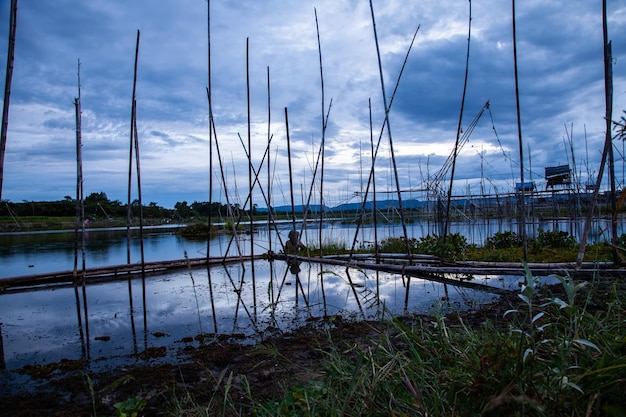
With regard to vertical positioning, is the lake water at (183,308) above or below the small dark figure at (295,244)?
below

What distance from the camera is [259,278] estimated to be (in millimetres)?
8156

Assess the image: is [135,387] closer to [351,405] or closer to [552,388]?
[351,405]

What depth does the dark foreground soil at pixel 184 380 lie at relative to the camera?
244cm

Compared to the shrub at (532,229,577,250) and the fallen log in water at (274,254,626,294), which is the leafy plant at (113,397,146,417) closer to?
the fallen log in water at (274,254,626,294)

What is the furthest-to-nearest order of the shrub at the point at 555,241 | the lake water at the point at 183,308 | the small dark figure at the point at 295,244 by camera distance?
the small dark figure at the point at 295,244 → the shrub at the point at 555,241 → the lake water at the point at 183,308

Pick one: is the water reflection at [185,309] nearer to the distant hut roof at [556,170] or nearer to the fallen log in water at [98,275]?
the fallen log in water at [98,275]

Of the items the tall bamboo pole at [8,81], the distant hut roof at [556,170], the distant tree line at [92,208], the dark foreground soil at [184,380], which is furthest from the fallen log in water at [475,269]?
the distant tree line at [92,208]

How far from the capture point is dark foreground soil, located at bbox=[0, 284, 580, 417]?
2441 mm

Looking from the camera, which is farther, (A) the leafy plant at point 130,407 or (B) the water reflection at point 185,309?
(B) the water reflection at point 185,309

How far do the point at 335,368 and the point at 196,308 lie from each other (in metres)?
4.22

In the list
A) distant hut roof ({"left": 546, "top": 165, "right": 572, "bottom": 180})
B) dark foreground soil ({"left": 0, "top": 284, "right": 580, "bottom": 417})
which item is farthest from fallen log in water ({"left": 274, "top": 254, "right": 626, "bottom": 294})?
distant hut roof ({"left": 546, "top": 165, "right": 572, "bottom": 180})

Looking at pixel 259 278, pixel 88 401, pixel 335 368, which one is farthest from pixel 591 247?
pixel 88 401

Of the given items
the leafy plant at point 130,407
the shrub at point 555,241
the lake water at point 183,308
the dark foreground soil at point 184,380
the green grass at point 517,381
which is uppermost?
the green grass at point 517,381

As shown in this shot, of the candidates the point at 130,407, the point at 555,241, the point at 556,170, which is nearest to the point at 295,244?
the point at 555,241
